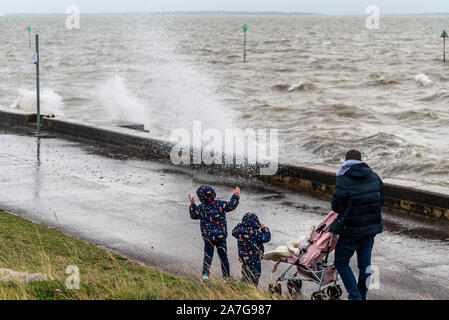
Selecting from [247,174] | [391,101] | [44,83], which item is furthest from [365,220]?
[44,83]

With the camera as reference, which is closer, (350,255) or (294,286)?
(350,255)

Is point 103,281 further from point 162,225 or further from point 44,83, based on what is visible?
point 44,83

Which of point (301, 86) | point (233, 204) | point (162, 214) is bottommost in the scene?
point (162, 214)

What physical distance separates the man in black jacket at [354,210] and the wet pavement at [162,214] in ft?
2.50

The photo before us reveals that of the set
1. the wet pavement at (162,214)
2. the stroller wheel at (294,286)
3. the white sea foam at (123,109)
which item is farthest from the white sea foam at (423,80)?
the stroller wheel at (294,286)

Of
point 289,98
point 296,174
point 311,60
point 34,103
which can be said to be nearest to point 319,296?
point 296,174

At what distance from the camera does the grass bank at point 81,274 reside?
20.2ft

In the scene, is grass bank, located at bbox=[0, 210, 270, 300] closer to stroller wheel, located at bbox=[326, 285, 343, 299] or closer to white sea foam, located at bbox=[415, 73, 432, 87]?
stroller wheel, located at bbox=[326, 285, 343, 299]

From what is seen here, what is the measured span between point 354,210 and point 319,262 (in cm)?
79

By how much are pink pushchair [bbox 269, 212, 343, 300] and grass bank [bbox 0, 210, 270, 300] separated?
2.19ft

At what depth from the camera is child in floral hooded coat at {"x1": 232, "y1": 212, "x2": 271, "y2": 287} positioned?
688 centimetres

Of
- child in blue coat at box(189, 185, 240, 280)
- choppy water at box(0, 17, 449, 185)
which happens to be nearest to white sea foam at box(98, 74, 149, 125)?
choppy water at box(0, 17, 449, 185)

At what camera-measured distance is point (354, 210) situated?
6.44 meters

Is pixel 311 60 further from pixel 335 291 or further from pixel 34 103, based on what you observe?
pixel 335 291
